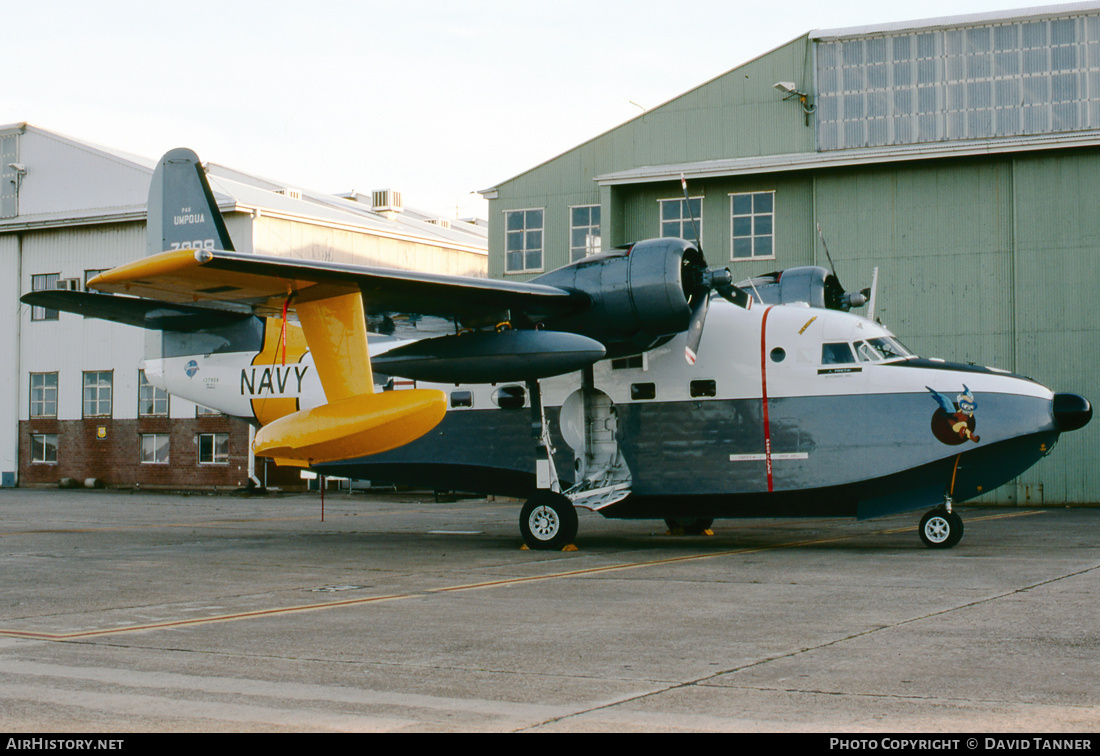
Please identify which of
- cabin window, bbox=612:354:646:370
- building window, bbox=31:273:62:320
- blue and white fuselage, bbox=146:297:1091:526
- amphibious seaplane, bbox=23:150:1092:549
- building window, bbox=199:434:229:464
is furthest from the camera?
building window, bbox=31:273:62:320

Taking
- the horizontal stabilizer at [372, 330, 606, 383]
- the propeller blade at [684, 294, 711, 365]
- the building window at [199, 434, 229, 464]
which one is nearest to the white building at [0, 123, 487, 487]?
the building window at [199, 434, 229, 464]

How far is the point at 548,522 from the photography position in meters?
15.3

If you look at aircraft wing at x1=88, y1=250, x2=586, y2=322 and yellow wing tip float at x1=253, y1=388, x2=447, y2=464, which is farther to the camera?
yellow wing tip float at x1=253, y1=388, x2=447, y2=464

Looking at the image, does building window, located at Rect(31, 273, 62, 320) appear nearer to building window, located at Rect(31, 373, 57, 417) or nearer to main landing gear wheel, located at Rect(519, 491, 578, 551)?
building window, located at Rect(31, 373, 57, 417)

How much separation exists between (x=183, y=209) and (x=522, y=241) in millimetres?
14962

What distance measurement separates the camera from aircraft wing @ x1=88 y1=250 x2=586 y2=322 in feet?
41.1

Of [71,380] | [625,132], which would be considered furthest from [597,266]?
[71,380]

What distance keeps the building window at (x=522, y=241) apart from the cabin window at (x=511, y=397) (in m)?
15.8

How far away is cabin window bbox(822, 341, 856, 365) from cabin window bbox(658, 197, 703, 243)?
15298 millimetres

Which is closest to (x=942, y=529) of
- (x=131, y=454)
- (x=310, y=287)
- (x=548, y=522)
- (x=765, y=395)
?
(x=765, y=395)

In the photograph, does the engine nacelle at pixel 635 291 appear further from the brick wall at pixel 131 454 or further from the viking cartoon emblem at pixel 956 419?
the brick wall at pixel 131 454

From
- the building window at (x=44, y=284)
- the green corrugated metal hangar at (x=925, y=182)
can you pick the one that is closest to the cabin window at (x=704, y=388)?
the green corrugated metal hangar at (x=925, y=182)

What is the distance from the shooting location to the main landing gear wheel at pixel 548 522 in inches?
599
